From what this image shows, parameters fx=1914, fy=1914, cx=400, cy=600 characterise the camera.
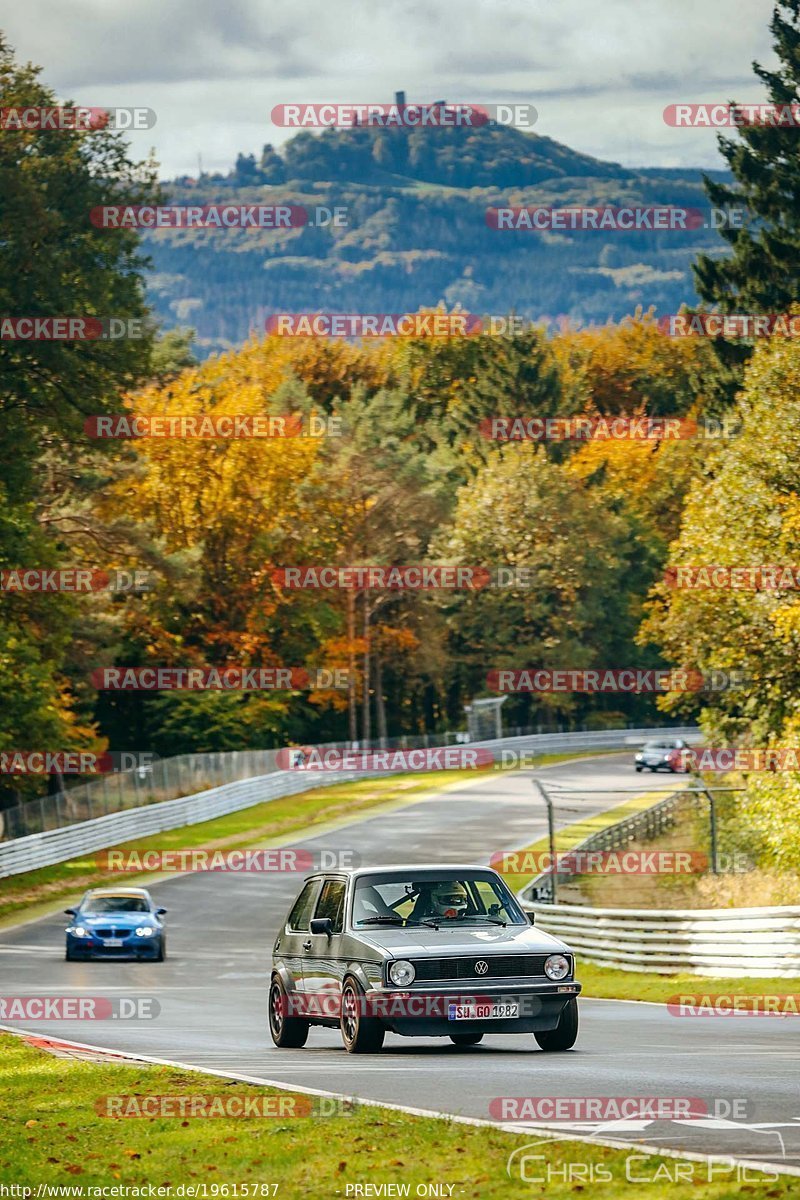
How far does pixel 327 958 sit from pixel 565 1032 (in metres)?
2.04

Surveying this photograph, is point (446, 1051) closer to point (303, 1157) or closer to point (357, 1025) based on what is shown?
point (357, 1025)

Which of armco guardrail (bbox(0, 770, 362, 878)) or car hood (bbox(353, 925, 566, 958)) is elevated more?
car hood (bbox(353, 925, 566, 958))

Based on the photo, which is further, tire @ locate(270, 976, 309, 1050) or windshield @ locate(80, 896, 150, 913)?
windshield @ locate(80, 896, 150, 913)

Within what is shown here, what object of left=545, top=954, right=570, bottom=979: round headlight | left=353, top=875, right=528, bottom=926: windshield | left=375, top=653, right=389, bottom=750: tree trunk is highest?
left=353, top=875, right=528, bottom=926: windshield

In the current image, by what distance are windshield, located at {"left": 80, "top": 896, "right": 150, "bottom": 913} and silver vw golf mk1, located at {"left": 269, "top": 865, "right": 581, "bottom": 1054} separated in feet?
51.8

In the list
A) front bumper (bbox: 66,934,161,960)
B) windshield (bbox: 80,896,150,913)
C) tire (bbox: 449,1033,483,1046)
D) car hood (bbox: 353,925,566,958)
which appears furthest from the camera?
windshield (bbox: 80,896,150,913)

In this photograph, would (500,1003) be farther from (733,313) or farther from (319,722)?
(319,722)

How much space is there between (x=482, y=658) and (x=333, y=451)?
1441cm

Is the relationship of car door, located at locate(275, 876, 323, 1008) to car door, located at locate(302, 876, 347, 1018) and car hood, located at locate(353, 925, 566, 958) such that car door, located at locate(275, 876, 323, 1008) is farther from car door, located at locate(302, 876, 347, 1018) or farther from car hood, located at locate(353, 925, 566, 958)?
car hood, located at locate(353, 925, 566, 958)

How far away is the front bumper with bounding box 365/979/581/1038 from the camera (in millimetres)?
14062

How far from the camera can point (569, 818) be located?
2290 inches

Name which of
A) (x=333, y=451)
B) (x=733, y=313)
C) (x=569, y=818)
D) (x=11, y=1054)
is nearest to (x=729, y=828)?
(x=569, y=818)

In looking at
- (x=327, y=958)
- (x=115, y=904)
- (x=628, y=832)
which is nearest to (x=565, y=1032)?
(x=327, y=958)

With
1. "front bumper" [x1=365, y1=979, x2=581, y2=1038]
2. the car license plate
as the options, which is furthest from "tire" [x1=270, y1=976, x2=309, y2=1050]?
the car license plate
